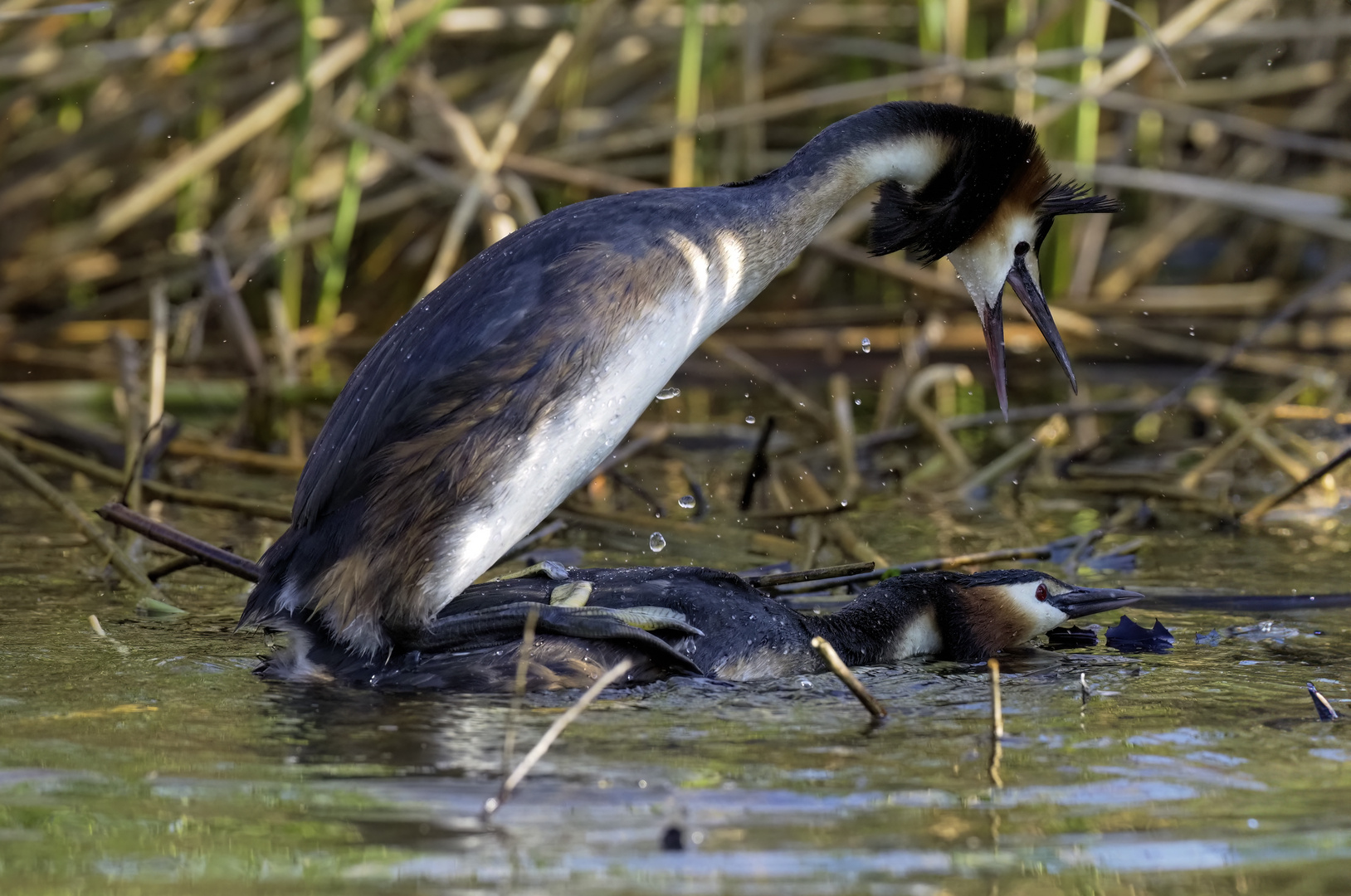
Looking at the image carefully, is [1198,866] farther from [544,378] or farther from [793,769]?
[544,378]

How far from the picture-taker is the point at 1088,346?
7805 millimetres

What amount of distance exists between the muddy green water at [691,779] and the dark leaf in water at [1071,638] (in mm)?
90

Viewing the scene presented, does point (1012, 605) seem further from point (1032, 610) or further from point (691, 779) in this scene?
point (691, 779)

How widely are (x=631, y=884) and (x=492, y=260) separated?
6.10 ft

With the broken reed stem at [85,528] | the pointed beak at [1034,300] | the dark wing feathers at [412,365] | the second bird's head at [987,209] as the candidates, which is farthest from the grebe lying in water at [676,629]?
the broken reed stem at [85,528]

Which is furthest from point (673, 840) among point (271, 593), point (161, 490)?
point (161, 490)

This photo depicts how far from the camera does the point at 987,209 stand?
4238 millimetres

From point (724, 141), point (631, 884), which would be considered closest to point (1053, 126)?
point (724, 141)

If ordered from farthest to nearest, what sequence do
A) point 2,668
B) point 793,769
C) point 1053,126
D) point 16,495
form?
point 1053,126
point 16,495
point 2,668
point 793,769

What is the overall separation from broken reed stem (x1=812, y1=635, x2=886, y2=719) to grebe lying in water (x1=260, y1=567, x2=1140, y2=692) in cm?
47

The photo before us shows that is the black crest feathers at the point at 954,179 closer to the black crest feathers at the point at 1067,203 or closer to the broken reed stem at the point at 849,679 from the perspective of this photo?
the black crest feathers at the point at 1067,203

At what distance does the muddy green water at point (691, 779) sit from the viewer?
88.1 inches

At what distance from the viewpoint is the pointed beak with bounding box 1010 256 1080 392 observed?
4.35 metres

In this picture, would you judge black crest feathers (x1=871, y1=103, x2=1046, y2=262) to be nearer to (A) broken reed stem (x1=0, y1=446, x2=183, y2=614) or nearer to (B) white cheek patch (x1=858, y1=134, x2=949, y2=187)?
(B) white cheek patch (x1=858, y1=134, x2=949, y2=187)
